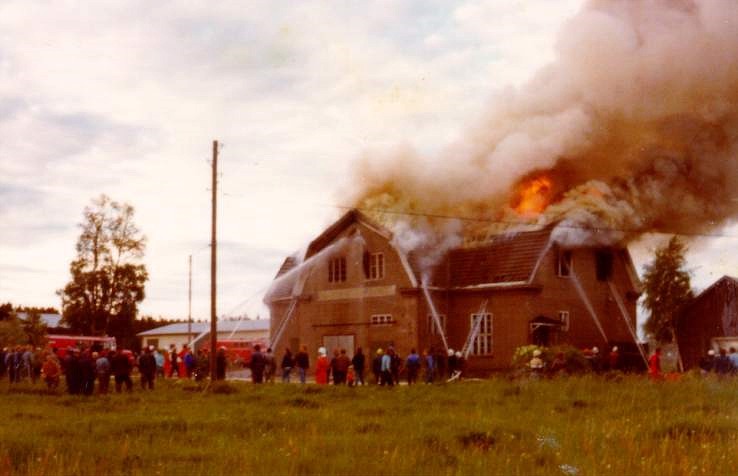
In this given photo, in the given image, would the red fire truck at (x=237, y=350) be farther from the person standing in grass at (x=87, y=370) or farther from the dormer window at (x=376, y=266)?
the person standing in grass at (x=87, y=370)

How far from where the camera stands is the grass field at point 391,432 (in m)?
11.4

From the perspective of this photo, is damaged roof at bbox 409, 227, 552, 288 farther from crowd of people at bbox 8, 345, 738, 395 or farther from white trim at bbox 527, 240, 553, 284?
crowd of people at bbox 8, 345, 738, 395

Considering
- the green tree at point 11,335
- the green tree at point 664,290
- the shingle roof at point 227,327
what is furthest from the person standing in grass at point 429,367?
the shingle roof at point 227,327

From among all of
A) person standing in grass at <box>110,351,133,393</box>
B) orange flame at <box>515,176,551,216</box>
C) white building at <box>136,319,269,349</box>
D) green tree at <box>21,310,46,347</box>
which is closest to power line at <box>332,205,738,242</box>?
orange flame at <box>515,176,551,216</box>

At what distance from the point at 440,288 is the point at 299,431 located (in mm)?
25629

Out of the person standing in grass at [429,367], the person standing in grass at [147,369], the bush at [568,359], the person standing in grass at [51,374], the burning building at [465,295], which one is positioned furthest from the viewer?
the burning building at [465,295]

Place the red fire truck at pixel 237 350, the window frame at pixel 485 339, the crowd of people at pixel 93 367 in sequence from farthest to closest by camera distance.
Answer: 1. the red fire truck at pixel 237 350
2. the window frame at pixel 485 339
3. the crowd of people at pixel 93 367

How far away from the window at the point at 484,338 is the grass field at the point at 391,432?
46.2ft

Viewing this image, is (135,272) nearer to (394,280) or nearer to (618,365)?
(394,280)

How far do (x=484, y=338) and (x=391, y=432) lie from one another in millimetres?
24760

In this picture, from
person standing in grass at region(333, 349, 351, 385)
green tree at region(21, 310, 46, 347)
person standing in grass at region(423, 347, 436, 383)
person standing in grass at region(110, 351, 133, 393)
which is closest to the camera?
person standing in grass at region(110, 351, 133, 393)

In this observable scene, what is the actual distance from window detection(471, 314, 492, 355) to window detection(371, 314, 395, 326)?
11.7 ft

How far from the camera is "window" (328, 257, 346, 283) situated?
42.5 metres

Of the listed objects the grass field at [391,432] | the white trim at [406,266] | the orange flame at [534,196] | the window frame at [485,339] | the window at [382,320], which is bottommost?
the grass field at [391,432]
